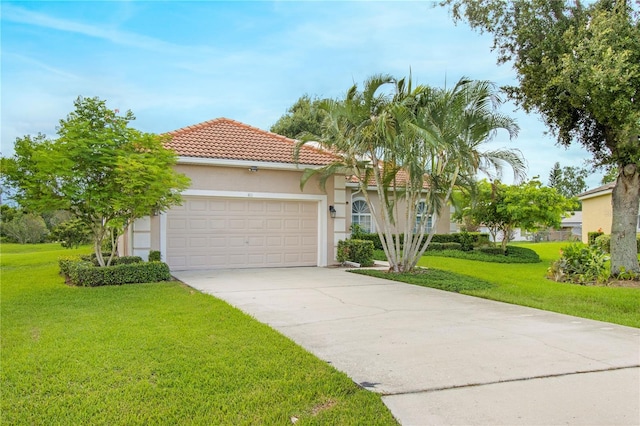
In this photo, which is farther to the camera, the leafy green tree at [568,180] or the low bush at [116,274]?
the leafy green tree at [568,180]

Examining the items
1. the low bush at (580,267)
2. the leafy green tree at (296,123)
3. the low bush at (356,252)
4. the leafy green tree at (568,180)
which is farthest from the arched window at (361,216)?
the leafy green tree at (568,180)

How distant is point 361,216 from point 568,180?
61.8 meters

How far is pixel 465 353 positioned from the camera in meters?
5.14

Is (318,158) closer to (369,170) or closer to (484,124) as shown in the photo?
(369,170)

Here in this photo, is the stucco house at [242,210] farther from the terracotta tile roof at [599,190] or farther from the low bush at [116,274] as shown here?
the terracotta tile roof at [599,190]

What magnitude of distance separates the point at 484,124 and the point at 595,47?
285cm

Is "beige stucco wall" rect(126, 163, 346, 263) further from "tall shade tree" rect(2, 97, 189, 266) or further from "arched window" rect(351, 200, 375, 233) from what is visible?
"arched window" rect(351, 200, 375, 233)

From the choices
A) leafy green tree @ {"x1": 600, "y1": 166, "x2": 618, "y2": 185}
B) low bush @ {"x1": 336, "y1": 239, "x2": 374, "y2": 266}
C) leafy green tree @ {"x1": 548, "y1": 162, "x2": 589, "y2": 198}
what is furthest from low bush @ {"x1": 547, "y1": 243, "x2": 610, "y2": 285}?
leafy green tree @ {"x1": 548, "y1": 162, "x2": 589, "y2": 198}

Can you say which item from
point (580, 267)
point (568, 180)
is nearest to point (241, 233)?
point (580, 267)

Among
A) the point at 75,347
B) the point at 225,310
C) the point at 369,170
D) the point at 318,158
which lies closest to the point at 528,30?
the point at 369,170

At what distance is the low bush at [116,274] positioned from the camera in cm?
1026

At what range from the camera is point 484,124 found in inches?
467

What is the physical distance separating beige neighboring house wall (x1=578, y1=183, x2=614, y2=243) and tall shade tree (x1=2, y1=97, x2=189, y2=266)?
26368 mm

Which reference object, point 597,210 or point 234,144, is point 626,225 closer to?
point 234,144
